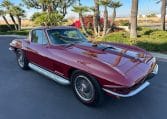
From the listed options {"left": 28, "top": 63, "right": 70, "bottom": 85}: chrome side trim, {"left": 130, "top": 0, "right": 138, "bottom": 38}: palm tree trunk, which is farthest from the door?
{"left": 130, "top": 0, "right": 138, "bottom": 38}: palm tree trunk

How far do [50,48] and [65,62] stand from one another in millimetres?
773

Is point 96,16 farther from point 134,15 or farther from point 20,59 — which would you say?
point 20,59

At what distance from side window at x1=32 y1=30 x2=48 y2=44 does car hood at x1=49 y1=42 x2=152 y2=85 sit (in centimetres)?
78

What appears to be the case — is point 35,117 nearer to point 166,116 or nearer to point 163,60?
point 166,116

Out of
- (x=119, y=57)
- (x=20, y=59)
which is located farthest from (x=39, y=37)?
(x=119, y=57)

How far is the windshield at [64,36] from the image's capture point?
17.6 feet

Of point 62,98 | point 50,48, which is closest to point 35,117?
point 62,98

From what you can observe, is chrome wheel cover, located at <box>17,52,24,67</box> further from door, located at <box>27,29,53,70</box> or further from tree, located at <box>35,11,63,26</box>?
tree, located at <box>35,11,63,26</box>

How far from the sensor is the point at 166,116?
A: 389 cm

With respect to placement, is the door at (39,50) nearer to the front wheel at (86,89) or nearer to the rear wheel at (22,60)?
the rear wheel at (22,60)

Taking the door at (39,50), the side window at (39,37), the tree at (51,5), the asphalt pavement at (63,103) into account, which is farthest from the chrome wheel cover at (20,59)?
the tree at (51,5)

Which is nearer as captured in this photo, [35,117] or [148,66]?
[35,117]

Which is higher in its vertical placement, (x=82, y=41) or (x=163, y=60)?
(x=82, y=41)

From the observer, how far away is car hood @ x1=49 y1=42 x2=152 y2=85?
3.88 metres
